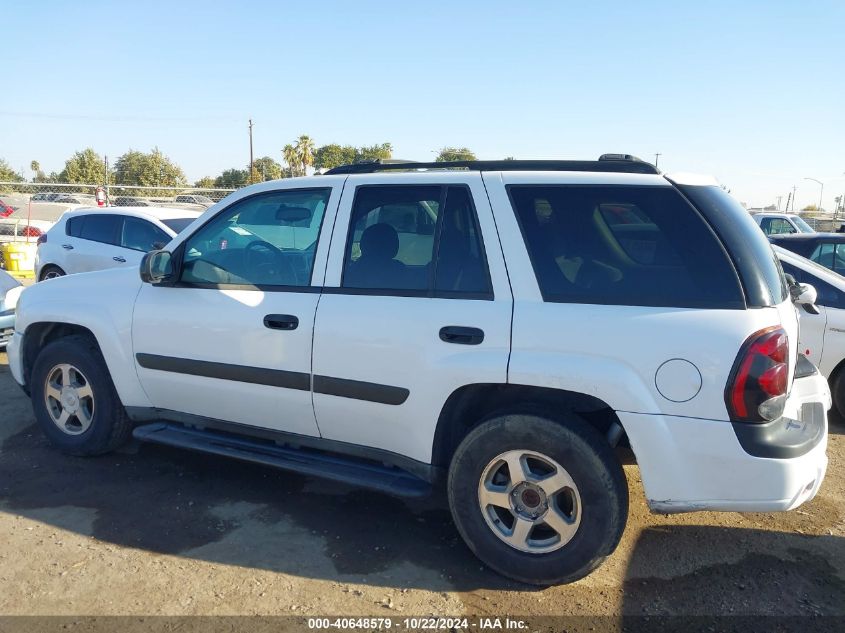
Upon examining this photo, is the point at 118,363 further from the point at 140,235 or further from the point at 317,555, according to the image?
the point at 140,235

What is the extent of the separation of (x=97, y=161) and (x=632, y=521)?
6013 cm

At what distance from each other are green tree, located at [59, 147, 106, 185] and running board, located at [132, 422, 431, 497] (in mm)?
54987

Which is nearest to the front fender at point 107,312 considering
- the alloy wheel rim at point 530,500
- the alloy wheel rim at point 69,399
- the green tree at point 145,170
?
the alloy wheel rim at point 69,399

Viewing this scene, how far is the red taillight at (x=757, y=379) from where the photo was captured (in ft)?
9.11

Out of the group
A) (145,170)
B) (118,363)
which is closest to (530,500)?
(118,363)

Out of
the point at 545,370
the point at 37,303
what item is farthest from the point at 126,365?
the point at 545,370

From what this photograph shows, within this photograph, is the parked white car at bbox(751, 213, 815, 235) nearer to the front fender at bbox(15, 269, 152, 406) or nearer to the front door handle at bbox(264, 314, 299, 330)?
the front door handle at bbox(264, 314, 299, 330)

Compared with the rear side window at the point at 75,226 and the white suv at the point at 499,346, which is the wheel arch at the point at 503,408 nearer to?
the white suv at the point at 499,346

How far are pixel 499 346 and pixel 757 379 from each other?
42.2 inches

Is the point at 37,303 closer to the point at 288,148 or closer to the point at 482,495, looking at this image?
the point at 482,495

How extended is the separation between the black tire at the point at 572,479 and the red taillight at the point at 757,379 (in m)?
0.57

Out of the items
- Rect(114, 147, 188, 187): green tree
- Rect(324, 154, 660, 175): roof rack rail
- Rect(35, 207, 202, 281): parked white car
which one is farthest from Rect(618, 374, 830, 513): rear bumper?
Rect(114, 147, 188, 187): green tree

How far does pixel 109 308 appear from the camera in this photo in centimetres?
435

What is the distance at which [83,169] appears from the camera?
53906 millimetres
